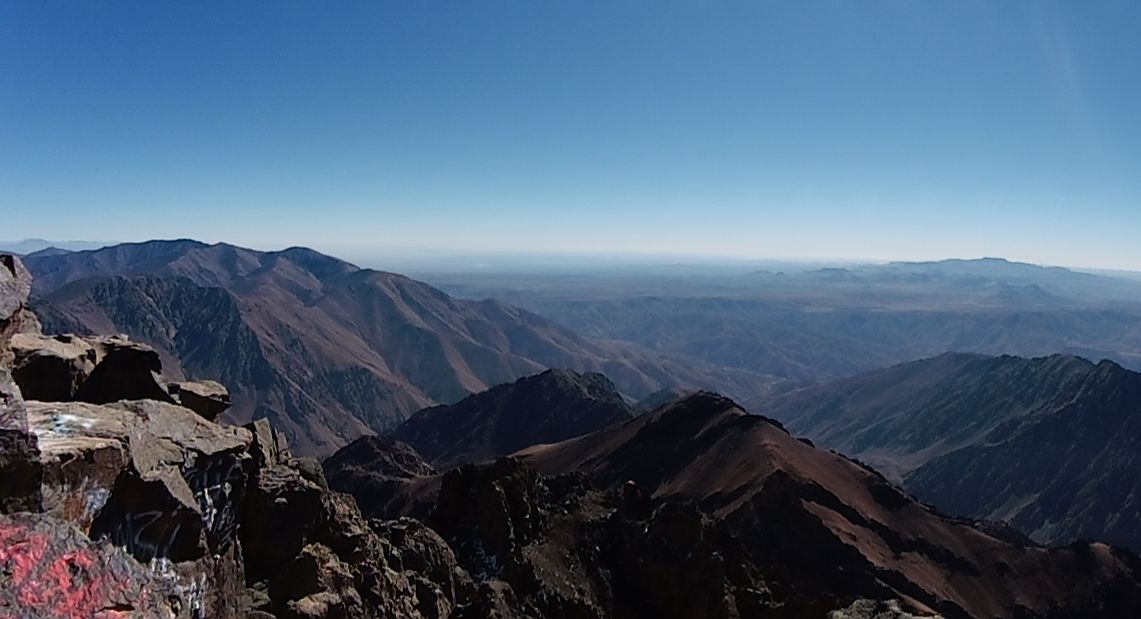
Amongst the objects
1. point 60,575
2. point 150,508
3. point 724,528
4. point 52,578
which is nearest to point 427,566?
point 150,508

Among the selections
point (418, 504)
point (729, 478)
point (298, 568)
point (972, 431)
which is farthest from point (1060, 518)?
point (298, 568)

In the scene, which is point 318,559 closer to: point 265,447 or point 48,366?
point 265,447

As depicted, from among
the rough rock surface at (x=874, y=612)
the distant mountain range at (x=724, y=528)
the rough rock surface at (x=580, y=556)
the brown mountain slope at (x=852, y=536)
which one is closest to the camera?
the rough rock surface at (x=874, y=612)

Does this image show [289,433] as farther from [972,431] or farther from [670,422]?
[972,431]

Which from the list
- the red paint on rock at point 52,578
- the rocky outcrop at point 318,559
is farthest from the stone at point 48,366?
the red paint on rock at point 52,578

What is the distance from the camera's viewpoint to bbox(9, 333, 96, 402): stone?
2000 centimetres

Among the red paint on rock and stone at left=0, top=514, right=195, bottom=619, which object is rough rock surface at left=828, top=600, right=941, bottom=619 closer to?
stone at left=0, top=514, right=195, bottom=619

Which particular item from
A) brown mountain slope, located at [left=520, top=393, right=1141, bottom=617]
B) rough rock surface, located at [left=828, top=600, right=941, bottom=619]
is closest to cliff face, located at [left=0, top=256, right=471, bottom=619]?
rough rock surface, located at [left=828, top=600, right=941, bottom=619]

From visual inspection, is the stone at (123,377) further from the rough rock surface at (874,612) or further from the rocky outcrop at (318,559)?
the rough rock surface at (874,612)

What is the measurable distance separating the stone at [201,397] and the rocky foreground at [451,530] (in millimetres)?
84

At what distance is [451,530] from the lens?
42.6 meters

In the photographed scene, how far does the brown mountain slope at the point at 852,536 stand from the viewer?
214 feet

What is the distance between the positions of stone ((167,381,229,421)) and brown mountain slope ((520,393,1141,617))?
49878mm

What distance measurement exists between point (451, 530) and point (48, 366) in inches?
1030
